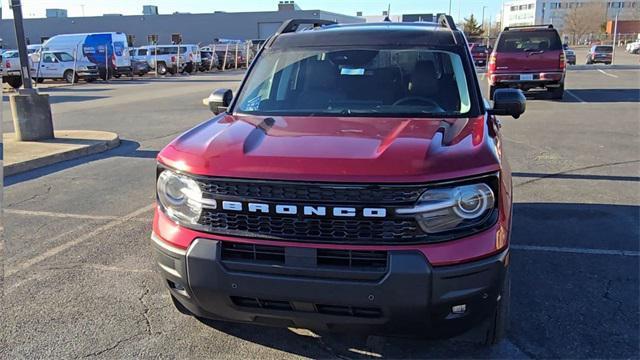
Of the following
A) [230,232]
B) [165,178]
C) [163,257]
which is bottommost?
[163,257]

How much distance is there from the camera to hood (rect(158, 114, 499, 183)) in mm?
2568

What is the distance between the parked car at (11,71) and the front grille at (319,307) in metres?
26.8

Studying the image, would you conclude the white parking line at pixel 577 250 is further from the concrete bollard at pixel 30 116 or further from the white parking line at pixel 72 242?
the concrete bollard at pixel 30 116

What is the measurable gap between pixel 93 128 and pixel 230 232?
427 inches

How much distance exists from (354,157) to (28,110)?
30.3 ft

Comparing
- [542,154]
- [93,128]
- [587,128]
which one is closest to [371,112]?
[542,154]

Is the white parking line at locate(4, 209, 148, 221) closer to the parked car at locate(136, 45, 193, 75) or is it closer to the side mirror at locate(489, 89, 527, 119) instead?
the side mirror at locate(489, 89, 527, 119)

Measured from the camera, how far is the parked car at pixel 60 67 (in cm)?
2872

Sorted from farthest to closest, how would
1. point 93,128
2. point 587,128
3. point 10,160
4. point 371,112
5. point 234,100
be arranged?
point 93,128 < point 587,128 < point 10,160 < point 234,100 < point 371,112

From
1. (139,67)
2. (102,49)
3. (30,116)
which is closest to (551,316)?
(30,116)

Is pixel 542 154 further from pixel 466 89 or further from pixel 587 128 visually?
pixel 466 89

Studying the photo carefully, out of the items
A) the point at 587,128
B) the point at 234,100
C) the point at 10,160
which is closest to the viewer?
the point at 234,100

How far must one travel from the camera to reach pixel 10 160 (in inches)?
327

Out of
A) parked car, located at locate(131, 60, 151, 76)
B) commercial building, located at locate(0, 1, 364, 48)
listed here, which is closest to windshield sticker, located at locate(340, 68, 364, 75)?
parked car, located at locate(131, 60, 151, 76)
